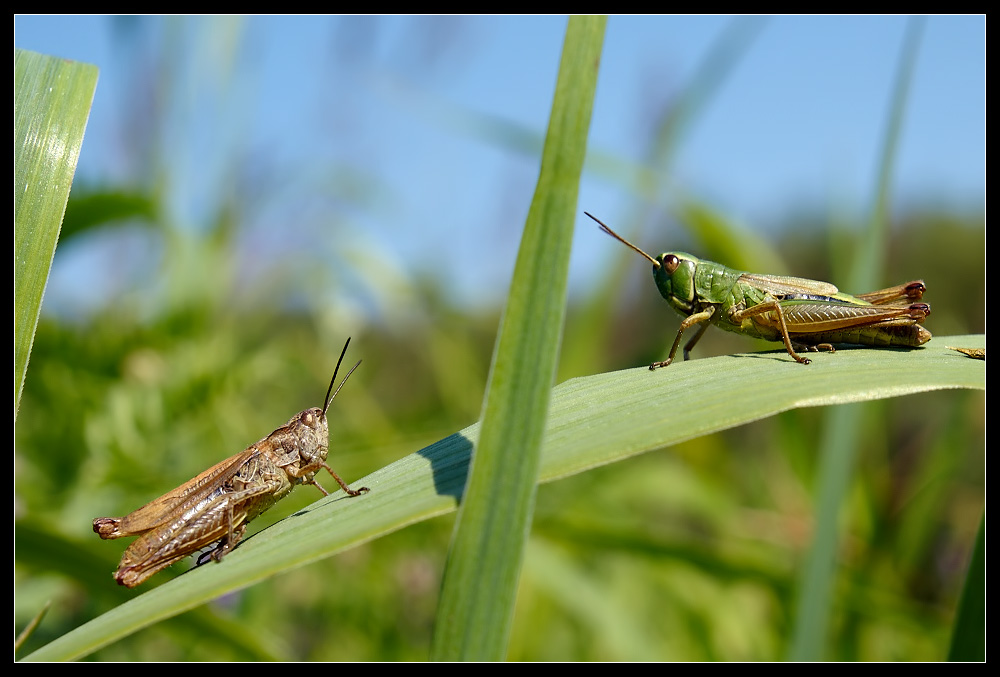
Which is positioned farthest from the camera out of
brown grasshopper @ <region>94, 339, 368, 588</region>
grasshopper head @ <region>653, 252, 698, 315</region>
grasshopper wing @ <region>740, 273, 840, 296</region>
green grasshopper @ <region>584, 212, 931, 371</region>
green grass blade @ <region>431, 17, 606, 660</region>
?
grasshopper head @ <region>653, 252, 698, 315</region>

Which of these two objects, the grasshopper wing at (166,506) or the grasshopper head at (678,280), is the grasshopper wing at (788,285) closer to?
the grasshopper head at (678,280)

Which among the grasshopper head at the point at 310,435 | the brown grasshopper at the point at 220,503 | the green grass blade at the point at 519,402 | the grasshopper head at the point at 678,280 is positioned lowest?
the green grass blade at the point at 519,402

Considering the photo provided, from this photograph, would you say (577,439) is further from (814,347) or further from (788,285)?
(788,285)

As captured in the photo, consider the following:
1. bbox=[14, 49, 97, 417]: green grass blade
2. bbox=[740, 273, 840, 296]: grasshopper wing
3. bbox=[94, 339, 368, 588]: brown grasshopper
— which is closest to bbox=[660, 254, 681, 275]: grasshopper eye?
bbox=[740, 273, 840, 296]: grasshopper wing

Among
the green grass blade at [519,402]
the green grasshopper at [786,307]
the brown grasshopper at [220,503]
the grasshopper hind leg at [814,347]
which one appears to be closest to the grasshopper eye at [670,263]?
the green grasshopper at [786,307]

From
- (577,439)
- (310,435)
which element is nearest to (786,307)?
(577,439)

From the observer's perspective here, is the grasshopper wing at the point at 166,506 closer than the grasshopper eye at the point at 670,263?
Yes

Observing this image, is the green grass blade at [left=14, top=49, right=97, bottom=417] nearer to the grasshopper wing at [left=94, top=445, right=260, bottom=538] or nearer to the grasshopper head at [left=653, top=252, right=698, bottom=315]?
the grasshopper wing at [left=94, top=445, right=260, bottom=538]
